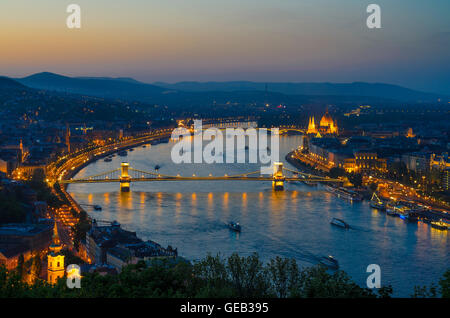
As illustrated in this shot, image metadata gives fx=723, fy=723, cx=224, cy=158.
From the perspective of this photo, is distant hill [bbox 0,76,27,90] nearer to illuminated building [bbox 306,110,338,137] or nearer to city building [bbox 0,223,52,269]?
illuminated building [bbox 306,110,338,137]

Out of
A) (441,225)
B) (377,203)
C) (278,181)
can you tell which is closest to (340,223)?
(441,225)

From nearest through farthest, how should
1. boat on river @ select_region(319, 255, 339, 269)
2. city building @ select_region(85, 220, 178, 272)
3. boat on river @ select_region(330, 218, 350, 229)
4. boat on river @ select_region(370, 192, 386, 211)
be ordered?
city building @ select_region(85, 220, 178, 272), boat on river @ select_region(319, 255, 339, 269), boat on river @ select_region(330, 218, 350, 229), boat on river @ select_region(370, 192, 386, 211)

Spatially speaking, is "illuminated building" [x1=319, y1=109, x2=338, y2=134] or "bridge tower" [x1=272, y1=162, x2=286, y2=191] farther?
"illuminated building" [x1=319, y1=109, x2=338, y2=134]

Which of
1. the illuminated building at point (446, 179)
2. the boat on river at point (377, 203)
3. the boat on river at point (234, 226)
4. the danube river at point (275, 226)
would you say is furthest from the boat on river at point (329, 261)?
the illuminated building at point (446, 179)

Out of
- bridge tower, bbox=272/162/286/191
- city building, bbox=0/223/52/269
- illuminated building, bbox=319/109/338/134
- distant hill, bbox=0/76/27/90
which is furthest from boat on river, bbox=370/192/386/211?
distant hill, bbox=0/76/27/90

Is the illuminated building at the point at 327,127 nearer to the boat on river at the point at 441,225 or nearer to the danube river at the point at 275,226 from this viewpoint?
the danube river at the point at 275,226

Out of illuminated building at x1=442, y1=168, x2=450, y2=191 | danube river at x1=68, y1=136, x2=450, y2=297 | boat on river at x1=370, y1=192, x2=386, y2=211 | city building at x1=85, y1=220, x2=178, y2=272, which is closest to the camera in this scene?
city building at x1=85, y1=220, x2=178, y2=272

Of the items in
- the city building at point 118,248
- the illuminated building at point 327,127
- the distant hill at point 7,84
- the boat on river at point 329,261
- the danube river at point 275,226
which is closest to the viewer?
the city building at point 118,248

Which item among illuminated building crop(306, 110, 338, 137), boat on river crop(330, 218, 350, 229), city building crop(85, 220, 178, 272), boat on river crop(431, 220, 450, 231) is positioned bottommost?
boat on river crop(431, 220, 450, 231)

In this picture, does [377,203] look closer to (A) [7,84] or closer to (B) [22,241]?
(B) [22,241]

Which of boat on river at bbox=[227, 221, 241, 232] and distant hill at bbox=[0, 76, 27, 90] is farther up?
distant hill at bbox=[0, 76, 27, 90]
